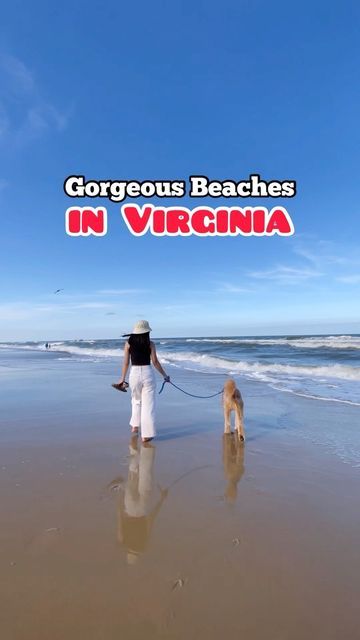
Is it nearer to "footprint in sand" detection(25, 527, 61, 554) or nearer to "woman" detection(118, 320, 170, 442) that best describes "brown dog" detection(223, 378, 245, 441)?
"woman" detection(118, 320, 170, 442)

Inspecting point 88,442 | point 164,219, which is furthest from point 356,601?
point 164,219

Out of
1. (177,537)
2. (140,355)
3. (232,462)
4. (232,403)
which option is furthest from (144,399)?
(177,537)

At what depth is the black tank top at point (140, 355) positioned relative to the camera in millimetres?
5840

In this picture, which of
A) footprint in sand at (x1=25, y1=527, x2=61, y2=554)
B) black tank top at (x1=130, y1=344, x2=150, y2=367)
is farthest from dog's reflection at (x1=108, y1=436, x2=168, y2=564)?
black tank top at (x1=130, y1=344, x2=150, y2=367)

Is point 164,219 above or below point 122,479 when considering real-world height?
above

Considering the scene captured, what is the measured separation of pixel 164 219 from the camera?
37.7 ft

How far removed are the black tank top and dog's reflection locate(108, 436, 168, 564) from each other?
137 cm

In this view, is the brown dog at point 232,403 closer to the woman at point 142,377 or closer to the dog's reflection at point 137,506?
A: the woman at point 142,377

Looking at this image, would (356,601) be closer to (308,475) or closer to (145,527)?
(145,527)

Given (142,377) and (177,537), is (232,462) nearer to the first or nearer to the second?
(142,377)

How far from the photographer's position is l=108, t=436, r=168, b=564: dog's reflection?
2.85m

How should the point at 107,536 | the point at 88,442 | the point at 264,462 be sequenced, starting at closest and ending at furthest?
1. the point at 107,536
2. the point at 264,462
3. the point at 88,442

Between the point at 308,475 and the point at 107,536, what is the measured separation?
7.73 feet

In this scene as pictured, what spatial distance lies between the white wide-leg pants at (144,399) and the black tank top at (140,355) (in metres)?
0.06
